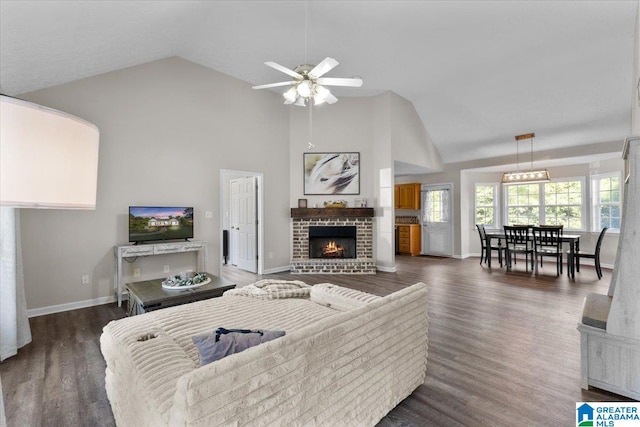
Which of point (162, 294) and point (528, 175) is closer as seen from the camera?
point (162, 294)

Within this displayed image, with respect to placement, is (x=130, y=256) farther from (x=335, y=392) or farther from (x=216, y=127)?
(x=335, y=392)

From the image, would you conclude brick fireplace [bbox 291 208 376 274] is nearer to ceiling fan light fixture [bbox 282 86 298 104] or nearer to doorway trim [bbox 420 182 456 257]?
ceiling fan light fixture [bbox 282 86 298 104]

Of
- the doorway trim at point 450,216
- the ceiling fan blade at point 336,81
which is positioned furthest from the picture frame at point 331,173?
the doorway trim at point 450,216

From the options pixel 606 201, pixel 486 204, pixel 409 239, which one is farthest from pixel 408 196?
pixel 606 201

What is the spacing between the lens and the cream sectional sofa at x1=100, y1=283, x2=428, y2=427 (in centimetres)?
103

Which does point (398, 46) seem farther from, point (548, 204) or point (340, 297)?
point (548, 204)

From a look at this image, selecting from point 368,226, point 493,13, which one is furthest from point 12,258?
point 493,13

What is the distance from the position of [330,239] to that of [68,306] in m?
4.32

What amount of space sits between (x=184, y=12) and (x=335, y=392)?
4174 millimetres

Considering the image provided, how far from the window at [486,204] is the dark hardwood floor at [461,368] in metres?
4.12

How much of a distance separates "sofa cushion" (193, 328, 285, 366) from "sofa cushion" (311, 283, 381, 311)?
2.89ft

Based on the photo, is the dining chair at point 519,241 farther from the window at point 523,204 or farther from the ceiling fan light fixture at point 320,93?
the ceiling fan light fixture at point 320,93

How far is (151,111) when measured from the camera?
15.1 feet

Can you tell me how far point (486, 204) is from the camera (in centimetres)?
842
